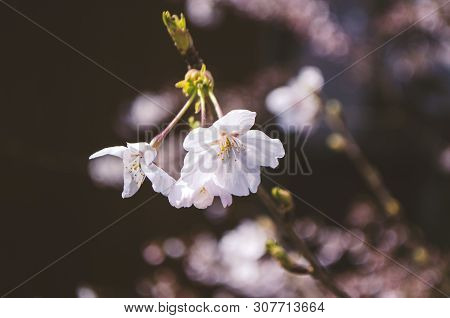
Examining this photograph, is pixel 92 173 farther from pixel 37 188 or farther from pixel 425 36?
pixel 425 36

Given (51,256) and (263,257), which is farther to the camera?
(51,256)

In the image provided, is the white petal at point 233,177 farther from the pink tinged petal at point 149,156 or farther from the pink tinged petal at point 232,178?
the pink tinged petal at point 149,156

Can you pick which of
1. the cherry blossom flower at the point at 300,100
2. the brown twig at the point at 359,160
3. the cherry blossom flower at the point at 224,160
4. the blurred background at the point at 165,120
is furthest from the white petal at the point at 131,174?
the blurred background at the point at 165,120

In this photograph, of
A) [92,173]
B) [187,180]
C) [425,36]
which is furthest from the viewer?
[92,173]

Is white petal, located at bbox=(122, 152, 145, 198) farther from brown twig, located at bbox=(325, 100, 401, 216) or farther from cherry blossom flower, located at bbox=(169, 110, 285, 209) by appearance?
brown twig, located at bbox=(325, 100, 401, 216)

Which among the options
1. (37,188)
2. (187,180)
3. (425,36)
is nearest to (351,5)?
(425,36)
